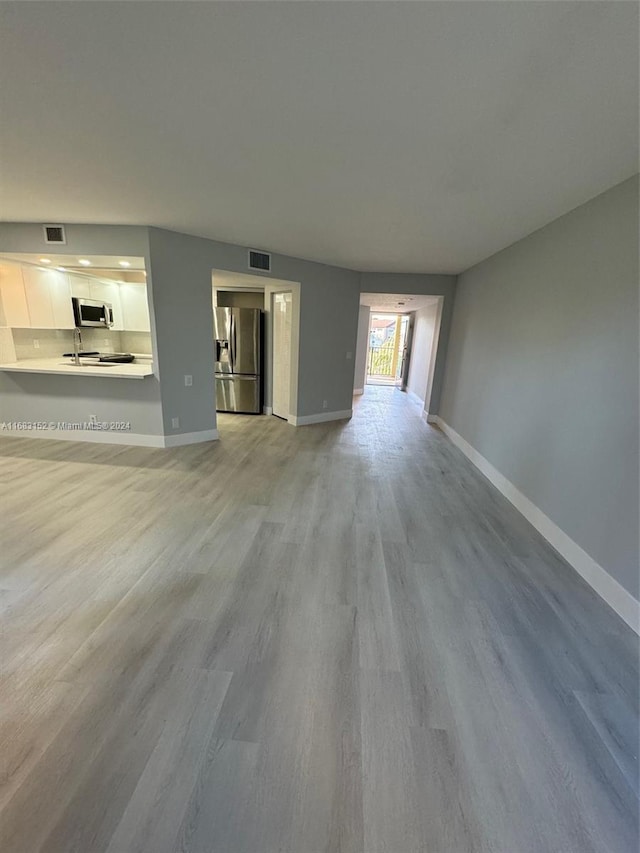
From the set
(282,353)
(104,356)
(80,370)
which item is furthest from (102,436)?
(282,353)

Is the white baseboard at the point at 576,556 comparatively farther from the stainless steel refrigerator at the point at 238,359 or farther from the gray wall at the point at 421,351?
the stainless steel refrigerator at the point at 238,359

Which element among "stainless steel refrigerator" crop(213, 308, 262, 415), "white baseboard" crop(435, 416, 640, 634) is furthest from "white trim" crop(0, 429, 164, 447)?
"white baseboard" crop(435, 416, 640, 634)

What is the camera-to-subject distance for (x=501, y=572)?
7.16 feet

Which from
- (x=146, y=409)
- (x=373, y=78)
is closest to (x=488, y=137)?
(x=373, y=78)

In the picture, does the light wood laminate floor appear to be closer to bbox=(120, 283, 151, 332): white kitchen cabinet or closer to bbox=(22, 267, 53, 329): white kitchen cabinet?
bbox=(22, 267, 53, 329): white kitchen cabinet

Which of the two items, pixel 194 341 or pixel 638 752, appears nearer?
pixel 638 752

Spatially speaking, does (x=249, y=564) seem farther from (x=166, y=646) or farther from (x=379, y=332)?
(x=379, y=332)

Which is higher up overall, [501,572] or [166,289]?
[166,289]

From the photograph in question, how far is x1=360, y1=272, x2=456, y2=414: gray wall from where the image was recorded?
17.9 feet

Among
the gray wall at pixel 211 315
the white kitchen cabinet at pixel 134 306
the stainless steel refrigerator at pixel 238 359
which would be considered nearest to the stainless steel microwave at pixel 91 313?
the white kitchen cabinet at pixel 134 306

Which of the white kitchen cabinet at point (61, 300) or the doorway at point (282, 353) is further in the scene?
the doorway at point (282, 353)

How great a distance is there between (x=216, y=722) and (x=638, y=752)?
164 centimetres

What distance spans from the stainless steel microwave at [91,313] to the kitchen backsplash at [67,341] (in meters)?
0.75

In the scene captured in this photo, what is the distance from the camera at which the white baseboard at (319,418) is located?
5.43 metres
